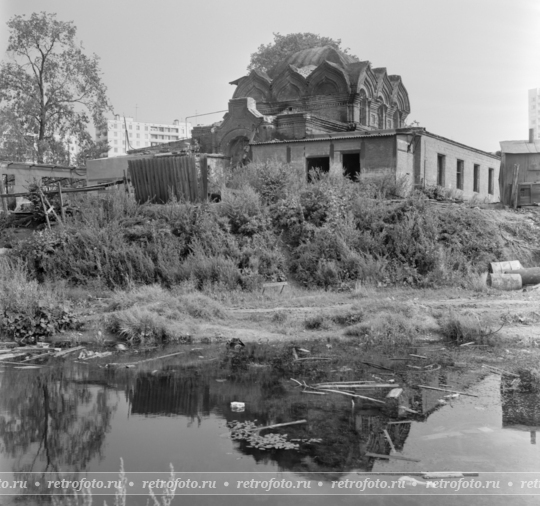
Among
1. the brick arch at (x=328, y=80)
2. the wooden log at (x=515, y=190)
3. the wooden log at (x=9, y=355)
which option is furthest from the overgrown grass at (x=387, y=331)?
the brick arch at (x=328, y=80)

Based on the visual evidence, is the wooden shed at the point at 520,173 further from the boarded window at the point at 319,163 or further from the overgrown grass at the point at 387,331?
the overgrown grass at the point at 387,331

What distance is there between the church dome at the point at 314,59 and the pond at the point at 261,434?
28.1 meters

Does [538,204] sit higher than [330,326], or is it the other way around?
[538,204]

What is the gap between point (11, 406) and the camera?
9016mm

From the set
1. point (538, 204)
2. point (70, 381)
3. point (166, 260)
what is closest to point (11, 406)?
point (70, 381)

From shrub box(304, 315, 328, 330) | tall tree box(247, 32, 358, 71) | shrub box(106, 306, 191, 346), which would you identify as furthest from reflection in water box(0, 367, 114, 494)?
tall tree box(247, 32, 358, 71)

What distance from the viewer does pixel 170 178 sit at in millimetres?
21594

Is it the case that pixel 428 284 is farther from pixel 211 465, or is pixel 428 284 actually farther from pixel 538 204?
pixel 211 465

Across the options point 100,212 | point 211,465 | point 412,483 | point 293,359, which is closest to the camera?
point 412,483

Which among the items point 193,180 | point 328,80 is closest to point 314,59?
point 328,80

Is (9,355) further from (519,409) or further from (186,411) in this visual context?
(519,409)

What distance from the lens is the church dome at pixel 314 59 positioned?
35.6 meters

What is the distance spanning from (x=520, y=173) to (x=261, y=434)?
2181 centimetres

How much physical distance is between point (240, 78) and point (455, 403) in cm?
3196
